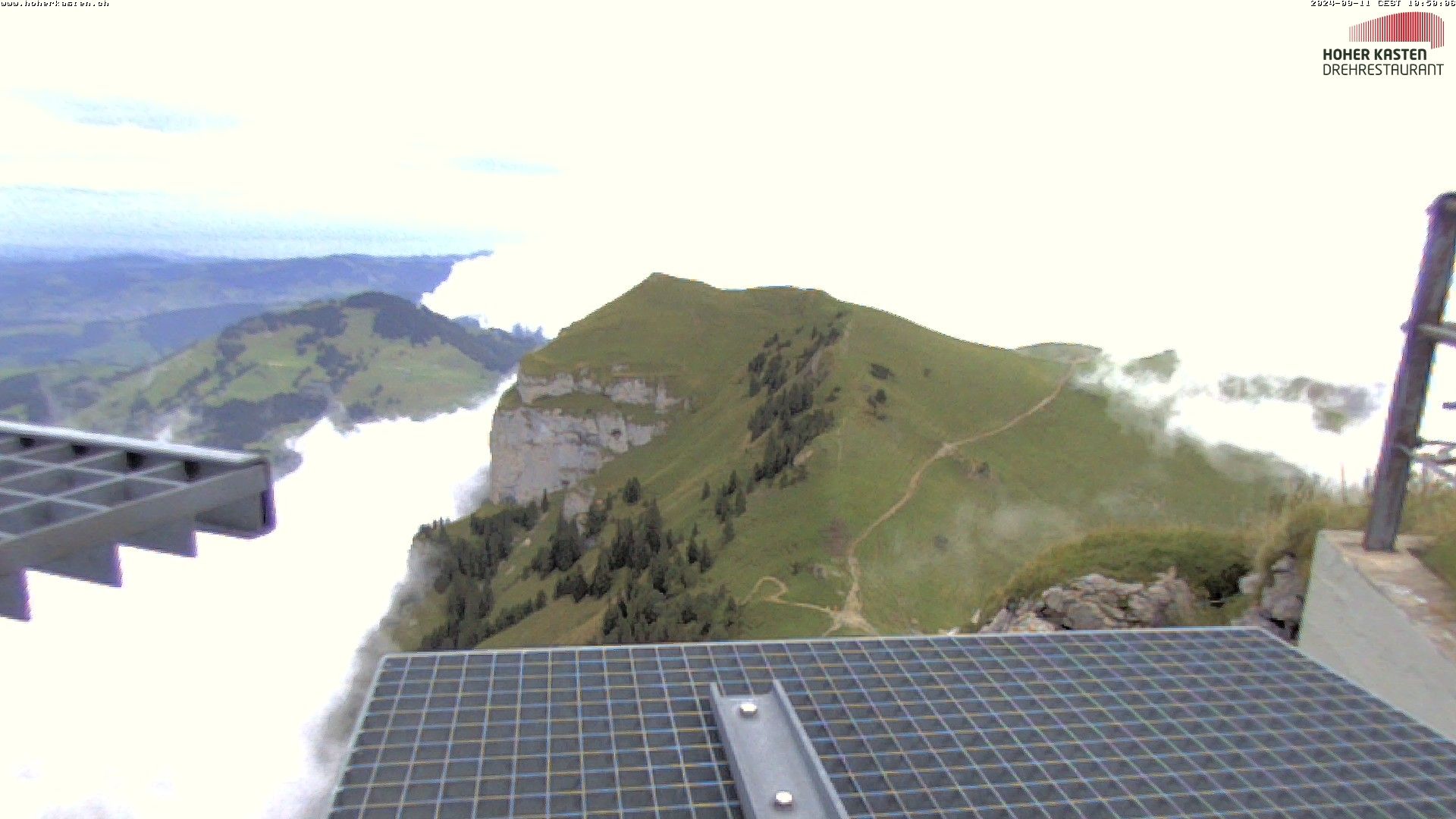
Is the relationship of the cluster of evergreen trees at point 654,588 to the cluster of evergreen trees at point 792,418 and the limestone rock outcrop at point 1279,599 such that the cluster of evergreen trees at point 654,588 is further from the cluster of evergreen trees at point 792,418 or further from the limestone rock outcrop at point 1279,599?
the limestone rock outcrop at point 1279,599

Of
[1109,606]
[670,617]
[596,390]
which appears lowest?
[670,617]

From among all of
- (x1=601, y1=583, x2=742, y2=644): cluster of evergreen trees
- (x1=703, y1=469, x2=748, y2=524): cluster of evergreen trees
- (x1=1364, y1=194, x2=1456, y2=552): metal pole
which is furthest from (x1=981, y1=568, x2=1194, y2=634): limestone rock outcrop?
(x1=703, y1=469, x2=748, y2=524): cluster of evergreen trees

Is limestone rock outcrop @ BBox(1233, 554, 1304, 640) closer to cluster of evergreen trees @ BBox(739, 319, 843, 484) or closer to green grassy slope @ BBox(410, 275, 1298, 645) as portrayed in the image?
green grassy slope @ BBox(410, 275, 1298, 645)

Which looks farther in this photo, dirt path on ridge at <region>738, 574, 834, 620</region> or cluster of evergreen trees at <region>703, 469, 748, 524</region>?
cluster of evergreen trees at <region>703, 469, 748, 524</region>

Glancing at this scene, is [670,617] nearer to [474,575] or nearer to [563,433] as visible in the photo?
[474,575]

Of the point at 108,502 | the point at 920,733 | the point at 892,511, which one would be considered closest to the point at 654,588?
the point at 892,511

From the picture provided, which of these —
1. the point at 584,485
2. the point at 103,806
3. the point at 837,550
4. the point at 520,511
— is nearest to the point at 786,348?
the point at 584,485

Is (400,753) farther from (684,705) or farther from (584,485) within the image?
(584,485)
